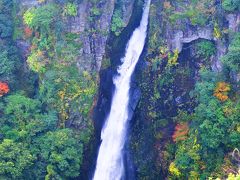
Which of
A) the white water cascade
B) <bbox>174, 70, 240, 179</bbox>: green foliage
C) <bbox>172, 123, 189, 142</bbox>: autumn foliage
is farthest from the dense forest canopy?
the white water cascade

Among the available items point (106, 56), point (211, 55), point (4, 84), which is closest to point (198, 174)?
point (211, 55)

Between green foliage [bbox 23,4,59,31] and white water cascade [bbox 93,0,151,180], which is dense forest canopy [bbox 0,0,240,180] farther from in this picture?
white water cascade [bbox 93,0,151,180]

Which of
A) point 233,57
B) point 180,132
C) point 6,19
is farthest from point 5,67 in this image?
point 233,57

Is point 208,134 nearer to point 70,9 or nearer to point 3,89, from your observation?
point 70,9

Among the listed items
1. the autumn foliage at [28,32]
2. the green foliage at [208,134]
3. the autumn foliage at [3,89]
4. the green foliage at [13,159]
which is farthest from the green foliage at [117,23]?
the green foliage at [13,159]

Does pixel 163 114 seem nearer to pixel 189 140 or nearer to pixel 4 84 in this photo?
pixel 189 140

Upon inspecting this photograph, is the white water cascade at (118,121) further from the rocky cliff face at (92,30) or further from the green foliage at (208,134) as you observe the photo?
the green foliage at (208,134)
